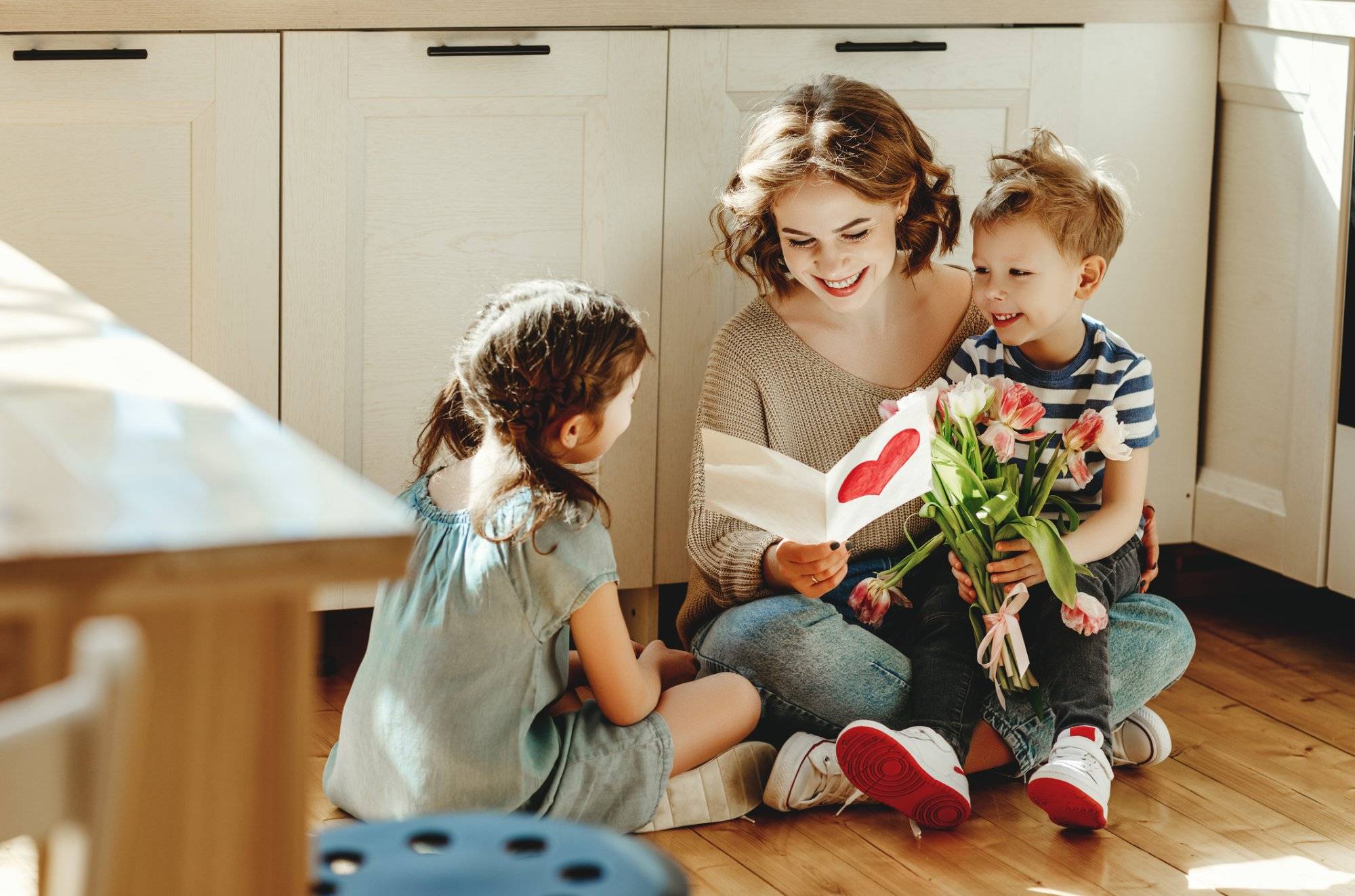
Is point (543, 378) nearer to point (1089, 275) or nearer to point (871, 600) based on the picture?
point (871, 600)

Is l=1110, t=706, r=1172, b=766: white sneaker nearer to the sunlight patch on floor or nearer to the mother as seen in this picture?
the mother

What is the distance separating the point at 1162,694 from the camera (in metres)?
2.19

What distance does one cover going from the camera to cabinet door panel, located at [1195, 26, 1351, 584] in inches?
86.5

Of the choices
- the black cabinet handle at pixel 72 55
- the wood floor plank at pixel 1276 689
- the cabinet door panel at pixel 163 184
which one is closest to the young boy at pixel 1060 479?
the wood floor plank at pixel 1276 689

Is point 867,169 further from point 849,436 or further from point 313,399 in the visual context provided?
point 313,399

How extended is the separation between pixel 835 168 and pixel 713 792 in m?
0.71

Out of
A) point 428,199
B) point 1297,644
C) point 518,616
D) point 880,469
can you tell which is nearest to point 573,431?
point 518,616

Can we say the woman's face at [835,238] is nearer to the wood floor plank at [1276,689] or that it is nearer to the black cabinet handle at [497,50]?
the black cabinet handle at [497,50]

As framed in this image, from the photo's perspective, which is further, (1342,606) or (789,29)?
(1342,606)

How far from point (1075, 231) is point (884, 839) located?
720 mm

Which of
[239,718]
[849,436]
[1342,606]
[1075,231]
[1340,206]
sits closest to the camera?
[239,718]

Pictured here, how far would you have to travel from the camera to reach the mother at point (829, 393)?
6.14 feet

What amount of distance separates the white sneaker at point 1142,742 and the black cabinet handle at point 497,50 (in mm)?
1074

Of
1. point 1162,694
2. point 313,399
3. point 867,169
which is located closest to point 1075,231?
point 867,169
